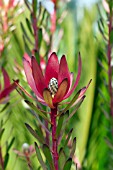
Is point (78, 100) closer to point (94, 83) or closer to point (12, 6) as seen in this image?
point (12, 6)

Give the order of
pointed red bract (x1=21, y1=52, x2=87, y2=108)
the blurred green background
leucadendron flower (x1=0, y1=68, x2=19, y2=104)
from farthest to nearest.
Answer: the blurred green background < leucadendron flower (x1=0, y1=68, x2=19, y2=104) < pointed red bract (x1=21, y1=52, x2=87, y2=108)

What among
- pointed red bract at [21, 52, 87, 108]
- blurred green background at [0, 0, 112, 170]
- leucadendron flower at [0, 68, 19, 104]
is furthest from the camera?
blurred green background at [0, 0, 112, 170]

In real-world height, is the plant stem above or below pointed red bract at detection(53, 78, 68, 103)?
below

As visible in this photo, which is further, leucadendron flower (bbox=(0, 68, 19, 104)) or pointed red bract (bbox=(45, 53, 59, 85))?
leucadendron flower (bbox=(0, 68, 19, 104))

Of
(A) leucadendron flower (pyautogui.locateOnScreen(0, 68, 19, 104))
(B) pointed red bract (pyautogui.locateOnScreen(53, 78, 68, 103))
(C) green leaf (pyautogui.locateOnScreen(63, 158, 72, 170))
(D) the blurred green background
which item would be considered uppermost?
(D) the blurred green background

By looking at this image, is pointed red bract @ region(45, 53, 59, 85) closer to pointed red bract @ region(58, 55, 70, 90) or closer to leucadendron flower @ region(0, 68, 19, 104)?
pointed red bract @ region(58, 55, 70, 90)

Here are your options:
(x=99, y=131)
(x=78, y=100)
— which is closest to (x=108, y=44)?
(x=78, y=100)

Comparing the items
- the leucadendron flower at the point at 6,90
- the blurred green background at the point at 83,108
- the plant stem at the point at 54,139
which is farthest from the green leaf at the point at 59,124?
the blurred green background at the point at 83,108

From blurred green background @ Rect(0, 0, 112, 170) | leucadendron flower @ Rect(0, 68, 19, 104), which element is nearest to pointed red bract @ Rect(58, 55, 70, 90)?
leucadendron flower @ Rect(0, 68, 19, 104)

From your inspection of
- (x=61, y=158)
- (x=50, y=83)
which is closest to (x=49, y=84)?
(x=50, y=83)

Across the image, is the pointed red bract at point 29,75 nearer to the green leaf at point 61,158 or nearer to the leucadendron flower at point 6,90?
the green leaf at point 61,158
